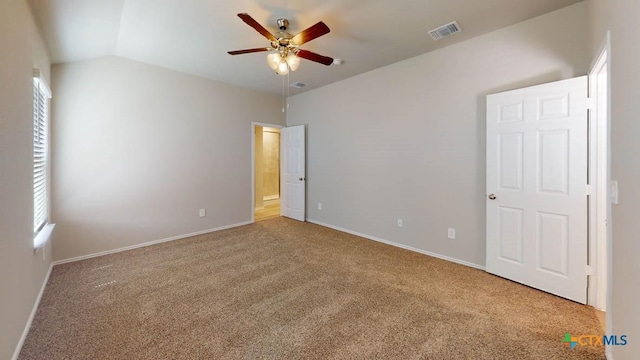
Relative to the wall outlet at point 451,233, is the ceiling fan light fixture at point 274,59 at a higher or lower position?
higher

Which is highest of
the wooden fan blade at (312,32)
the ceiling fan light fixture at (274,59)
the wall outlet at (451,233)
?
the wooden fan blade at (312,32)

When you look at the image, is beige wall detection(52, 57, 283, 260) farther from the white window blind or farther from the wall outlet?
the wall outlet

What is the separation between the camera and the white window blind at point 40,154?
2361 millimetres

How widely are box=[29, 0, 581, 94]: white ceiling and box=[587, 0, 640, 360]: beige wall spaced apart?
3.70 feet

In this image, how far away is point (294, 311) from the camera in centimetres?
208

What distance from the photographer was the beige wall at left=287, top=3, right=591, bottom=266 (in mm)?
2475

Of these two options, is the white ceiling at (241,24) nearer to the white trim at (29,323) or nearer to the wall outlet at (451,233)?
the wall outlet at (451,233)

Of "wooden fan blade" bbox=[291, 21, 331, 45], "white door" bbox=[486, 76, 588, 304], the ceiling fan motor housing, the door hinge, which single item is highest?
the ceiling fan motor housing

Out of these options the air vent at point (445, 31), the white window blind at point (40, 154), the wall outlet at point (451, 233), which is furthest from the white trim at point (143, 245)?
the air vent at point (445, 31)

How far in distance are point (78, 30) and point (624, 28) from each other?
14.0 feet

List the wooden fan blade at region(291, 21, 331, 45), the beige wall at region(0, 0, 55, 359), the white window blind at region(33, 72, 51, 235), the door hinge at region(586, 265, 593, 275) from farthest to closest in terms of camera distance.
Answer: the white window blind at region(33, 72, 51, 235)
the door hinge at region(586, 265, 593, 275)
the wooden fan blade at region(291, 21, 331, 45)
the beige wall at region(0, 0, 55, 359)

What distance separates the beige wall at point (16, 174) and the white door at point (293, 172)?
12.0 ft

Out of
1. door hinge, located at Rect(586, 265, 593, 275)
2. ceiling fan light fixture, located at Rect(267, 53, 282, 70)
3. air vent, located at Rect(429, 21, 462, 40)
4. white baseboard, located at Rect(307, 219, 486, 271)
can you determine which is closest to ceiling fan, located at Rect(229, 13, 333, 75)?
ceiling fan light fixture, located at Rect(267, 53, 282, 70)

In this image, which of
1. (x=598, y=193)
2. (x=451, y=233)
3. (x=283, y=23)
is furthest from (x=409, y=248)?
(x=283, y=23)
